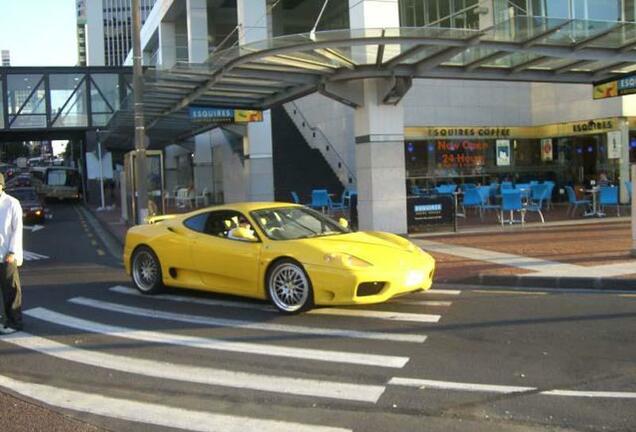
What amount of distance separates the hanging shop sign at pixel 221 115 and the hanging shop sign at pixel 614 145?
13160 mm

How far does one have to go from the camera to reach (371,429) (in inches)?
184

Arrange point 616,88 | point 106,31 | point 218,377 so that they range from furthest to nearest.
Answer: point 106,31, point 616,88, point 218,377

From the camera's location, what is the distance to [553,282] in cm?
1034

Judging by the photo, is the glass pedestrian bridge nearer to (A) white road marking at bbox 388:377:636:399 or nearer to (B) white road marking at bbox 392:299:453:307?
(B) white road marking at bbox 392:299:453:307

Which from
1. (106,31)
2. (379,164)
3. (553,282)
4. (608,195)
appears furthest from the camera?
Result: (106,31)

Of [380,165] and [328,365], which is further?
[380,165]

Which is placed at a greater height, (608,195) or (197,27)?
(197,27)

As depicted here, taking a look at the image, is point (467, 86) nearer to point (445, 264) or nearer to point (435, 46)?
point (435, 46)

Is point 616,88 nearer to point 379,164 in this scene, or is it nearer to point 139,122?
point 379,164

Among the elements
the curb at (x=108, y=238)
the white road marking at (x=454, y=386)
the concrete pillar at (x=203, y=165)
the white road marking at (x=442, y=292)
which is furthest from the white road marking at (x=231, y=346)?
the concrete pillar at (x=203, y=165)

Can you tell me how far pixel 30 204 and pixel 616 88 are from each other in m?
20.7

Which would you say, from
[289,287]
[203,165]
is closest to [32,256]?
[289,287]

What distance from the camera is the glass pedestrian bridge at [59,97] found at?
41438 millimetres

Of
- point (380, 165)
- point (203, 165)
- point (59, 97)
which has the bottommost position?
point (380, 165)
